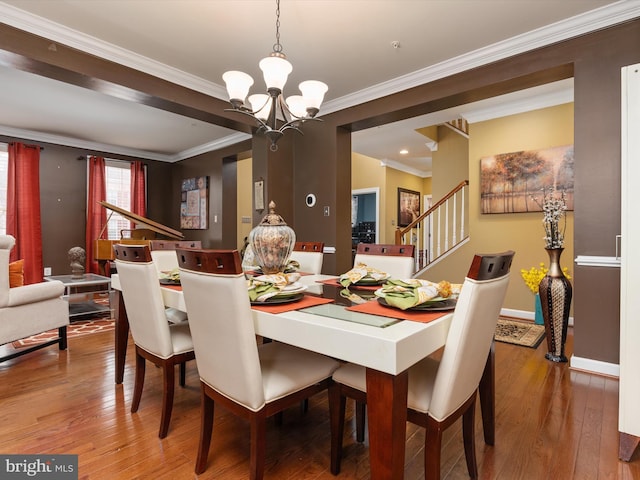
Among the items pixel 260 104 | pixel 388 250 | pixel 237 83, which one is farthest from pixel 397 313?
pixel 260 104

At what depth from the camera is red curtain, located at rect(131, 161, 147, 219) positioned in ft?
21.1

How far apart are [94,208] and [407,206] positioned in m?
6.58

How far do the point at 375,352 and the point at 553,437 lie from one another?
1422 millimetres

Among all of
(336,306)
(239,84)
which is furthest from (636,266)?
(239,84)

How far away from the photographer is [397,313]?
4.07 feet

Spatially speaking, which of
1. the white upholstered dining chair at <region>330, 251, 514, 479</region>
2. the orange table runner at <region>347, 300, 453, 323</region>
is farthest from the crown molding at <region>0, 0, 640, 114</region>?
the orange table runner at <region>347, 300, 453, 323</region>

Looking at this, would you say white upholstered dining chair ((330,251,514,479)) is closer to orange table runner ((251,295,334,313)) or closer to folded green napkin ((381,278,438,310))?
folded green napkin ((381,278,438,310))

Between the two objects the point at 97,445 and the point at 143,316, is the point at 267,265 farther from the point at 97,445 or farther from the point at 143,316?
the point at 97,445

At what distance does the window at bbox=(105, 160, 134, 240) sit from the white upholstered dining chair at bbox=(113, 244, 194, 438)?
16.5 feet

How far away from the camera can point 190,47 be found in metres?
2.91

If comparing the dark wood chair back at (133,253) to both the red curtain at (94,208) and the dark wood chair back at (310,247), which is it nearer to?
the dark wood chair back at (310,247)

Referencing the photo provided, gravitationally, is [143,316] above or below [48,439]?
above

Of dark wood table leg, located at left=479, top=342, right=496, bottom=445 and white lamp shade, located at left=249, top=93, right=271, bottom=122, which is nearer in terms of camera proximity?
dark wood table leg, located at left=479, top=342, right=496, bottom=445

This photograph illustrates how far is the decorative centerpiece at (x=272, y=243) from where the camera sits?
76.2 inches
